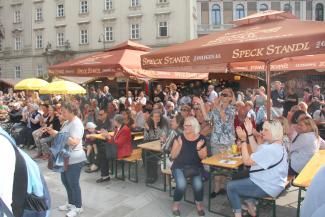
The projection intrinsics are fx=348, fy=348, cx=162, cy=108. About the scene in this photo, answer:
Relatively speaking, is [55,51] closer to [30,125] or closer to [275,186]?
[30,125]

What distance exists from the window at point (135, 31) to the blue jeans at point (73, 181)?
32599 millimetres

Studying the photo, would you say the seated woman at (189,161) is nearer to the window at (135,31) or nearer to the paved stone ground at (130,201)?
the paved stone ground at (130,201)

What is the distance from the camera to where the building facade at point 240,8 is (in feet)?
167

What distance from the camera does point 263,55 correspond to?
4312mm

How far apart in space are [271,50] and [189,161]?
2.10 metres

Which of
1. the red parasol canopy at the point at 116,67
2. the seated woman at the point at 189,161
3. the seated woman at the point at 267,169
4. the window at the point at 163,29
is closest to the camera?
the seated woman at the point at 267,169

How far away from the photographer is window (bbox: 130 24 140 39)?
36844mm

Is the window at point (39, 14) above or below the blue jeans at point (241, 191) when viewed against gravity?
above

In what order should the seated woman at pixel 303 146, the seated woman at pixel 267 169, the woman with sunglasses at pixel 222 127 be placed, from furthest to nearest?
the woman with sunglasses at pixel 222 127
the seated woman at pixel 303 146
the seated woman at pixel 267 169

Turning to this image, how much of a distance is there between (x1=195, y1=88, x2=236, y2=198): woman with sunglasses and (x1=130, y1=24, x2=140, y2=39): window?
31619 millimetres

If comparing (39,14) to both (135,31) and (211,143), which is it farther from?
(211,143)

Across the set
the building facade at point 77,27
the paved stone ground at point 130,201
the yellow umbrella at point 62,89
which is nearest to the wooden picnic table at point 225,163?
the paved stone ground at point 130,201

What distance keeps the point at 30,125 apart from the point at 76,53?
30.1m

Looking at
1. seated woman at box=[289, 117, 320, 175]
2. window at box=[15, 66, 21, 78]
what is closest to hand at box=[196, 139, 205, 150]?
seated woman at box=[289, 117, 320, 175]
